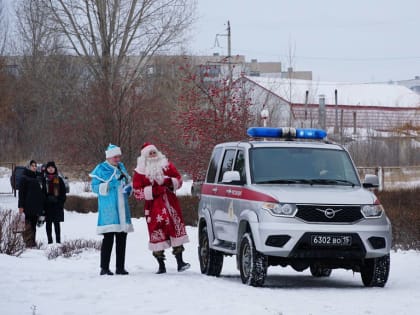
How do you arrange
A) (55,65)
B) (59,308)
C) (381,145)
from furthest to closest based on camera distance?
1. (55,65)
2. (381,145)
3. (59,308)

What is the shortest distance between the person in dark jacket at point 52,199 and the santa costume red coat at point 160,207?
730 cm

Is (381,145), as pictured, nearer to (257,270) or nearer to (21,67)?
(21,67)

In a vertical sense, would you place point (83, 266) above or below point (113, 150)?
below

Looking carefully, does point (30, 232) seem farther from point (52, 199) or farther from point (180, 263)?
point (180, 263)

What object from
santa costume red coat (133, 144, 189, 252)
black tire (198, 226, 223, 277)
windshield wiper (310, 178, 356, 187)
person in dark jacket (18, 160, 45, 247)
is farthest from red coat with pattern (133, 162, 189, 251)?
person in dark jacket (18, 160, 45, 247)

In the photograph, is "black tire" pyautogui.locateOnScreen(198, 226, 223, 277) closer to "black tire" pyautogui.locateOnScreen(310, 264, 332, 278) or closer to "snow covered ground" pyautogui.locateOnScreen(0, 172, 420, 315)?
"snow covered ground" pyautogui.locateOnScreen(0, 172, 420, 315)

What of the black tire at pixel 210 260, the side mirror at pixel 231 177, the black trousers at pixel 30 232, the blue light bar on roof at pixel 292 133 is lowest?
the black trousers at pixel 30 232

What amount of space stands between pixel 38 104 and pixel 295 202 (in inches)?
2752

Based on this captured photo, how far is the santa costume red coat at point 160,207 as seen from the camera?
544 inches

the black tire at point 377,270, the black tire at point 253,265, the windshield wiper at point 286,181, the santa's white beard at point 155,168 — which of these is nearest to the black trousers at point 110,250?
the santa's white beard at point 155,168

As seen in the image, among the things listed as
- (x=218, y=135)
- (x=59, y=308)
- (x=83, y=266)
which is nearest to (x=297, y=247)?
(x=59, y=308)

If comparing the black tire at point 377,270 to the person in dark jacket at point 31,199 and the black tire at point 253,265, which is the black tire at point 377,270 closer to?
the black tire at point 253,265

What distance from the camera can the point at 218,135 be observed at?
29.7 metres

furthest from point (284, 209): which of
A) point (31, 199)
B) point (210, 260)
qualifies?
point (31, 199)
